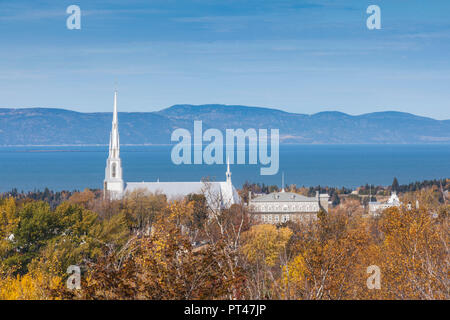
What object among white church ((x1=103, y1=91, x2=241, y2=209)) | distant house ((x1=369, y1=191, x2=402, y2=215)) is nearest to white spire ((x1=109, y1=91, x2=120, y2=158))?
white church ((x1=103, y1=91, x2=241, y2=209))

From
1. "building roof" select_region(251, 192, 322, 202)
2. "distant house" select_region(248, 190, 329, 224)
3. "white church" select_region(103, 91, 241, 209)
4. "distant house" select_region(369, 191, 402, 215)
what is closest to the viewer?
"distant house" select_region(369, 191, 402, 215)

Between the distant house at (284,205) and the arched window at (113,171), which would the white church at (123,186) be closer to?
the arched window at (113,171)

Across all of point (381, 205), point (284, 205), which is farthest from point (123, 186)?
point (381, 205)

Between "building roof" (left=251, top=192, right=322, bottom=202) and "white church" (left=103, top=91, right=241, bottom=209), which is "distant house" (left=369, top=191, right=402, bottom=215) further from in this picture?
"white church" (left=103, top=91, right=241, bottom=209)

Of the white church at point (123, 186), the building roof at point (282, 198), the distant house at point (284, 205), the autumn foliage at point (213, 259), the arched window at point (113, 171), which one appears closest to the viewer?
the autumn foliage at point (213, 259)

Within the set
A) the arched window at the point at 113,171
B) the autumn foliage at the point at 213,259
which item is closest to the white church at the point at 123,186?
the arched window at the point at 113,171

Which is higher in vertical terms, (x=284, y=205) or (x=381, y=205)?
(x=284, y=205)

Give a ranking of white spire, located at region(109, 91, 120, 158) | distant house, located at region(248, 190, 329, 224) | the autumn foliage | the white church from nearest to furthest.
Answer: the autumn foliage, distant house, located at region(248, 190, 329, 224), white spire, located at region(109, 91, 120, 158), the white church

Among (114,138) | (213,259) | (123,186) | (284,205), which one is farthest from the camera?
(123,186)

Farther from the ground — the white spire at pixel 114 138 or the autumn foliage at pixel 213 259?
the white spire at pixel 114 138

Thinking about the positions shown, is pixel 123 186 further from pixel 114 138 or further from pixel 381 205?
pixel 381 205
